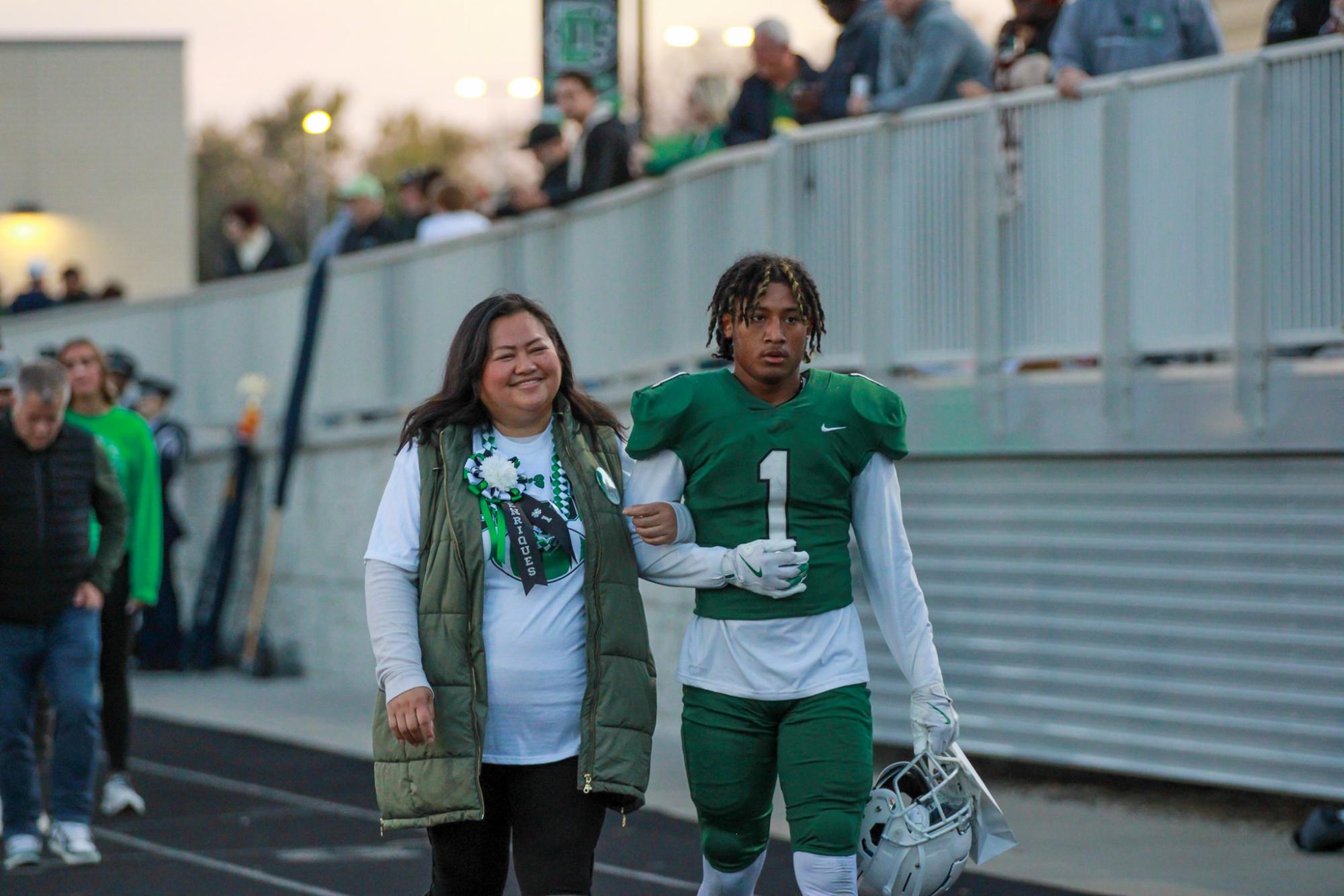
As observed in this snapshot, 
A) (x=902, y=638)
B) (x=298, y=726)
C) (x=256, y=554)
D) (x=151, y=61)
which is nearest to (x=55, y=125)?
(x=151, y=61)

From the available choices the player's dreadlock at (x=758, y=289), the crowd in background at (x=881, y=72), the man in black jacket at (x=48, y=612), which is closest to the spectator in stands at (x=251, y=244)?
the crowd in background at (x=881, y=72)

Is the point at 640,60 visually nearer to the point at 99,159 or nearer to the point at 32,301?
the point at 32,301

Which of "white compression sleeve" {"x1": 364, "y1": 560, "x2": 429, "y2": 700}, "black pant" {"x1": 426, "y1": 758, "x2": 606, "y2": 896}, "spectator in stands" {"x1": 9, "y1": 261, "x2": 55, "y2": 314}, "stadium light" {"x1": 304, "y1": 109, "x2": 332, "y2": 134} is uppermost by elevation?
"stadium light" {"x1": 304, "y1": 109, "x2": 332, "y2": 134}

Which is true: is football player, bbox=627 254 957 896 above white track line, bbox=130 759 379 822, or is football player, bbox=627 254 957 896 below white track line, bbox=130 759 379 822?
above

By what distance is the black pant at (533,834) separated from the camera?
16.3 ft

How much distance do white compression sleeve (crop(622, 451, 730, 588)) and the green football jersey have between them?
32 millimetres

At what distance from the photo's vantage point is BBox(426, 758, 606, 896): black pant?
4.96 meters

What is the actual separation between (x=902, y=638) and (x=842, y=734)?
1.06 feet

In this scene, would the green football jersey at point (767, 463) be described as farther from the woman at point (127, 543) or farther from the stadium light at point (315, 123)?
the stadium light at point (315, 123)

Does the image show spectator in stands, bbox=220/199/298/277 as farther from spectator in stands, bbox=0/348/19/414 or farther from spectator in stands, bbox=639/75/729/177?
spectator in stands, bbox=0/348/19/414

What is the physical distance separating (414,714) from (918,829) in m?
1.34

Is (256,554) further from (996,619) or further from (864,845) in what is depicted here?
(864,845)

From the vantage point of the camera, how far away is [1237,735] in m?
9.27

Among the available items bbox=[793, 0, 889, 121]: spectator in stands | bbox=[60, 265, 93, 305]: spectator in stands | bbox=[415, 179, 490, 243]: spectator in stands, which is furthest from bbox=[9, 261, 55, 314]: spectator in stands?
bbox=[793, 0, 889, 121]: spectator in stands
